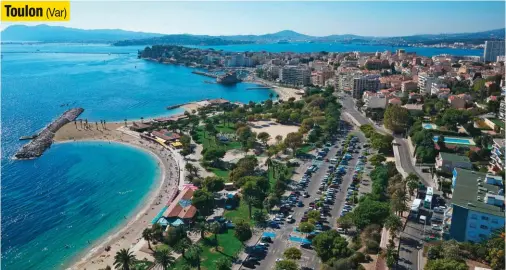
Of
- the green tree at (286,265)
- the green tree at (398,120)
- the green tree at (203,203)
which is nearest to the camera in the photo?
the green tree at (286,265)

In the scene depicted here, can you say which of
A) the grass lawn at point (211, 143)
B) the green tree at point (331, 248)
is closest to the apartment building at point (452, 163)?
the green tree at point (331, 248)

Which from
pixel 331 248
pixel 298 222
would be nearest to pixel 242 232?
pixel 298 222

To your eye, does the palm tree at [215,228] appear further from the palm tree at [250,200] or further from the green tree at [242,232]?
the palm tree at [250,200]

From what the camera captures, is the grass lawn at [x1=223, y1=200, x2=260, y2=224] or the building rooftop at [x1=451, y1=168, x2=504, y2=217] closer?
the building rooftop at [x1=451, y1=168, x2=504, y2=217]

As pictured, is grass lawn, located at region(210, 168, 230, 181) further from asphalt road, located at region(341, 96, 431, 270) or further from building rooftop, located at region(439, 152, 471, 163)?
building rooftop, located at region(439, 152, 471, 163)

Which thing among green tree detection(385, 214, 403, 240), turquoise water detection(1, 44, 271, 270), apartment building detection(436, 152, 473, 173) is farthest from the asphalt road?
turquoise water detection(1, 44, 271, 270)

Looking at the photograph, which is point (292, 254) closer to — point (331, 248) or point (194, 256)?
point (331, 248)

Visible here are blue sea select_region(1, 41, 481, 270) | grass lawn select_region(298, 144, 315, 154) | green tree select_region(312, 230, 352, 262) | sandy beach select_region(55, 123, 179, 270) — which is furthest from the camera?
grass lawn select_region(298, 144, 315, 154)
